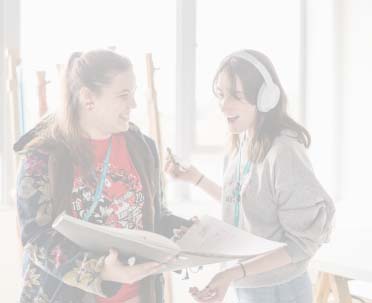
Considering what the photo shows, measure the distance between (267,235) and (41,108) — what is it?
82 centimetres

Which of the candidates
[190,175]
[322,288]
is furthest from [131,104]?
[322,288]

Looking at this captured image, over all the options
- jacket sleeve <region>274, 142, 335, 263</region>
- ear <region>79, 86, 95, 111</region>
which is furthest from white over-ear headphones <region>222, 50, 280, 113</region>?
ear <region>79, 86, 95, 111</region>

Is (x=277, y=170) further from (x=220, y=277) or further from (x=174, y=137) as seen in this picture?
(x=174, y=137)

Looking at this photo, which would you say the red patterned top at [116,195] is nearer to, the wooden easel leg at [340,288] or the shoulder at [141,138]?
the shoulder at [141,138]

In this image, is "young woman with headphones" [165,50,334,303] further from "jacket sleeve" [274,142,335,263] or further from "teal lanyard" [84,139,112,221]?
"teal lanyard" [84,139,112,221]

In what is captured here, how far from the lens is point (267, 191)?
4.53ft

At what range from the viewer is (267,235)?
1.40 meters

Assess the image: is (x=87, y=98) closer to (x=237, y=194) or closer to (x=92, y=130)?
(x=92, y=130)

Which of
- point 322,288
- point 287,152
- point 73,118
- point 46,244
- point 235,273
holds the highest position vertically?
point 73,118

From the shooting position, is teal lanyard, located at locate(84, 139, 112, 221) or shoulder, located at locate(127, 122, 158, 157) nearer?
teal lanyard, located at locate(84, 139, 112, 221)

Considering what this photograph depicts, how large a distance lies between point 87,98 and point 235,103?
396 mm

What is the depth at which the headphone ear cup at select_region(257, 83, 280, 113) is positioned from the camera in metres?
1.40

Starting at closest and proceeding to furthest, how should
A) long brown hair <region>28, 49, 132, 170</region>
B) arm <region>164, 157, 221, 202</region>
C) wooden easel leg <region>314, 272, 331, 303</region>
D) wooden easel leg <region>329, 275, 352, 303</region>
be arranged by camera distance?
long brown hair <region>28, 49, 132, 170</region> → arm <region>164, 157, 221, 202</region> → wooden easel leg <region>329, 275, 352, 303</region> → wooden easel leg <region>314, 272, 331, 303</region>

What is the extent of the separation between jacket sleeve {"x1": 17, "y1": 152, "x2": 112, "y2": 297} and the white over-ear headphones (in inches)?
22.7
